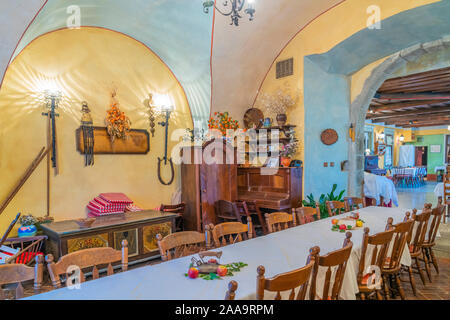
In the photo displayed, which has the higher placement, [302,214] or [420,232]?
[302,214]

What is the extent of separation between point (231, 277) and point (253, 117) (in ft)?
15.4

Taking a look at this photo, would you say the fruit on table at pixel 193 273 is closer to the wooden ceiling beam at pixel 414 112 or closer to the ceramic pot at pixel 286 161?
the ceramic pot at pixel 286 161

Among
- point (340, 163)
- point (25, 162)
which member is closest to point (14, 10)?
point (25, 162)

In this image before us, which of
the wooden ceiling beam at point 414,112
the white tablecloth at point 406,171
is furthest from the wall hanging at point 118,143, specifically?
the white tablecloth at point 406,171

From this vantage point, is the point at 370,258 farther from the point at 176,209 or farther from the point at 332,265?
the point at 176,209

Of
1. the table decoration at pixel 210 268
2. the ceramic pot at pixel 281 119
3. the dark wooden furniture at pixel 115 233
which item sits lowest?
the dark wooden furniture at pixel 115 233

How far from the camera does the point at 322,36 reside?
536 cm

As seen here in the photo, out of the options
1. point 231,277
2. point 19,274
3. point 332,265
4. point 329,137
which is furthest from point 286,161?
point 19,274

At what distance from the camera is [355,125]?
20.0 feet

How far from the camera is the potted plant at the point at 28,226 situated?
344 centimetres

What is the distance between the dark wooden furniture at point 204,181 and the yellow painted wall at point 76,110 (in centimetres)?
41

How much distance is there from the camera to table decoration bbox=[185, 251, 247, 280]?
179 centimetres
